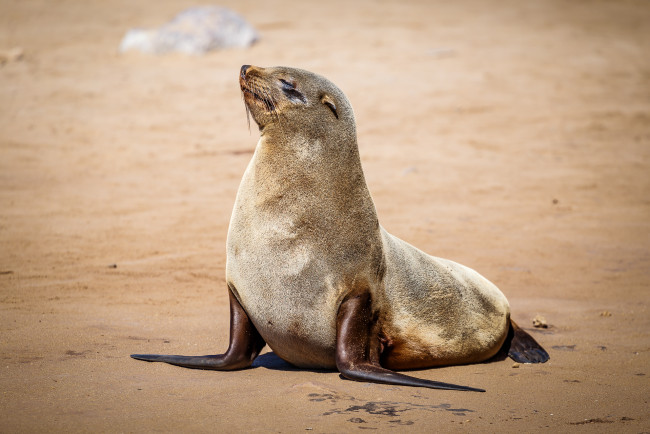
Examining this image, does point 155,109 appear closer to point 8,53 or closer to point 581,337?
point 8,53

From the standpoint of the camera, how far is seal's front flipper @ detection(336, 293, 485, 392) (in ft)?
12.6

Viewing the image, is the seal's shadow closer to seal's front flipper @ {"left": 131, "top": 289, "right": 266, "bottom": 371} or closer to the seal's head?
seal's front flipper @ {"left": 131, "top": 289, "right": 266, "bottom": 371}

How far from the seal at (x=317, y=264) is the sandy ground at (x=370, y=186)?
0.58 feet

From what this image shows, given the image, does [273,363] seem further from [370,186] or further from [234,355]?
[370,186]

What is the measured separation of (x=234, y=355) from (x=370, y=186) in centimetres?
553

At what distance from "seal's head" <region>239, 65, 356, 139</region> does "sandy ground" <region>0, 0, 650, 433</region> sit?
132 centimetres

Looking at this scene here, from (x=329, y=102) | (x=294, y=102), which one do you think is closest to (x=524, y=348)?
(x=329, y=102)

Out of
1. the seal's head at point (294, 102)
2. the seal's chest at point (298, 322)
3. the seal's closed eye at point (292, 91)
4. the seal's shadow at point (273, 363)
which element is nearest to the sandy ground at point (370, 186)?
the seal's shadow at point (273, 363)

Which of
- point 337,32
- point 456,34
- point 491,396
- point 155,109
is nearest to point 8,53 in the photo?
point 155,109

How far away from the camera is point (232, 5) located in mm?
19984

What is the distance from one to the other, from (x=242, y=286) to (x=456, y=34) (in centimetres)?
1410

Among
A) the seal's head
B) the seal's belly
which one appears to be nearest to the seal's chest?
the seal's belly

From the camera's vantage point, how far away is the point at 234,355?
419 cm

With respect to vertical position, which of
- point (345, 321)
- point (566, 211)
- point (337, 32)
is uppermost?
point (337, 32)
